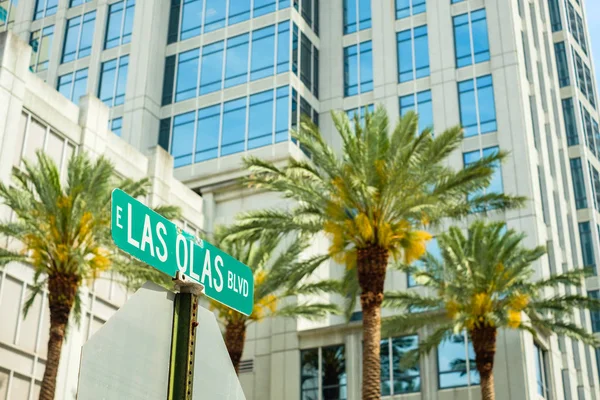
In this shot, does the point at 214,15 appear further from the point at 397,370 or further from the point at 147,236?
the point at 147,236

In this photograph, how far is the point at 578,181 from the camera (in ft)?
174

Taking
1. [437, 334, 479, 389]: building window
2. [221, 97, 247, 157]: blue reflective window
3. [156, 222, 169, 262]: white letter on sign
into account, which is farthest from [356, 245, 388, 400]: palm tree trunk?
[221, 97, 247, 157]: blue reflective window

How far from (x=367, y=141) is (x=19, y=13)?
131ft

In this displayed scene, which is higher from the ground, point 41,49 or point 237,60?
point 41,49

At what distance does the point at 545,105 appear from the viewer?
1935 inches

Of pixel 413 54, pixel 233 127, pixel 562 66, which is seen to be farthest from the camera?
pixel 562 66

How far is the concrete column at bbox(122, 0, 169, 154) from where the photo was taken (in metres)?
48.5

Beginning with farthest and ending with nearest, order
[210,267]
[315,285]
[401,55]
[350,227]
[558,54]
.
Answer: [558,54], [401,55], [315,285], [350,227], [210,267]

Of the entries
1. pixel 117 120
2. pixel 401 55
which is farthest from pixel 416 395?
pixel 117 120

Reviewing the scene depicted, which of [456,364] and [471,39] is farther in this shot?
[471,39]

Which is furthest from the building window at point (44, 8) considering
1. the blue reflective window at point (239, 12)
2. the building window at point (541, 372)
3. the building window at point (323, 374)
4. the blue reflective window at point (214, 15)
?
the building window at point (541, 372)

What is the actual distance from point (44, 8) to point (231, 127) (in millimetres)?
18735

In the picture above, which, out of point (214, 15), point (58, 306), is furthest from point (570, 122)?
point (58, 306)

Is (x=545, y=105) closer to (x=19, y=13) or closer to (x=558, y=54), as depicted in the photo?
(x=558, y=54)
